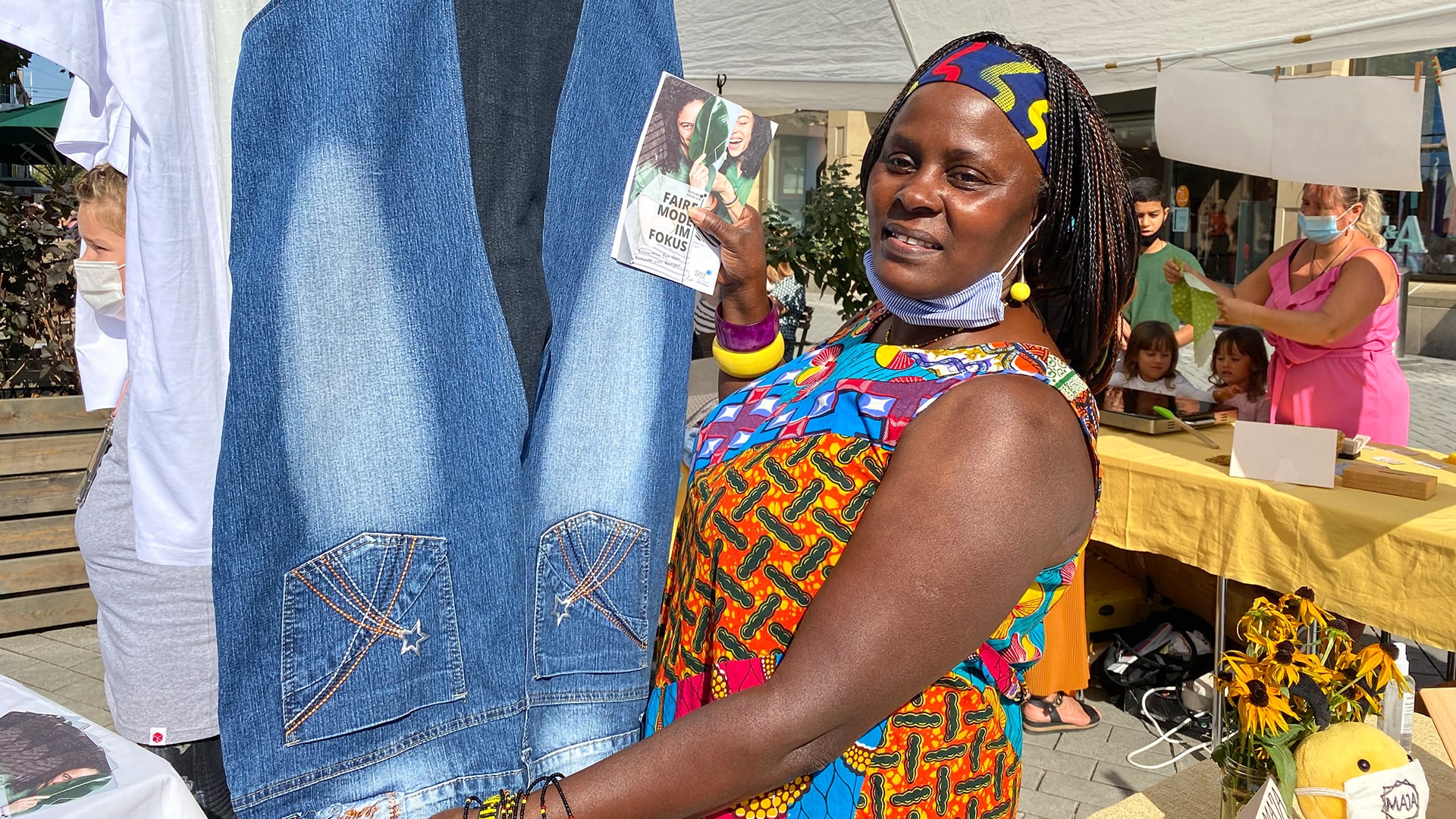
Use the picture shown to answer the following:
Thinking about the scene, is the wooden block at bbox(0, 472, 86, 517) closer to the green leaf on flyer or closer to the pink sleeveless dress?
the green leaf on flyer

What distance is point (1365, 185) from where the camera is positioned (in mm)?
3621

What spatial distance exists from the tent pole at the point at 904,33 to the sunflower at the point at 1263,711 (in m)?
3.84

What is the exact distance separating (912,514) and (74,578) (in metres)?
4.96

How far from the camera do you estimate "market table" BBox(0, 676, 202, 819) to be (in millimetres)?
1338

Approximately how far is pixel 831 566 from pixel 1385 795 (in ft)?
3.22

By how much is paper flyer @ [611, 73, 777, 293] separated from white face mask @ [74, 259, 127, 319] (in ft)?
3.91

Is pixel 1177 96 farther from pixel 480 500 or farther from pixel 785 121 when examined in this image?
pixel 785 121

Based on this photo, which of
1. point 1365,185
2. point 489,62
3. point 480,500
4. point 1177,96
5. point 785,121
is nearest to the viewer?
point 480,500

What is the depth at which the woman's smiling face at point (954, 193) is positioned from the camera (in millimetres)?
1229

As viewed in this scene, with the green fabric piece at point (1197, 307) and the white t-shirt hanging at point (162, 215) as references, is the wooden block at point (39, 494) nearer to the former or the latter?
the white t-shirt hanging at point (162, 215)

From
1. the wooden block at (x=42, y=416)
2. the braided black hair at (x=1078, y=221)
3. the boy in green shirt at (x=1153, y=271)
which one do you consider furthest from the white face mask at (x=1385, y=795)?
the wooden block at (x=42, y=416)

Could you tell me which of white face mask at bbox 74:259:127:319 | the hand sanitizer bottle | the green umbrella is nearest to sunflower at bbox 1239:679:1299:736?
the hand sanitizer bottle

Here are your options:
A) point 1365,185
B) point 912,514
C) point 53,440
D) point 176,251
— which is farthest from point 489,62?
point 53,440

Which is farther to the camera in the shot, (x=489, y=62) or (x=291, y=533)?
(x=489, y=62)
